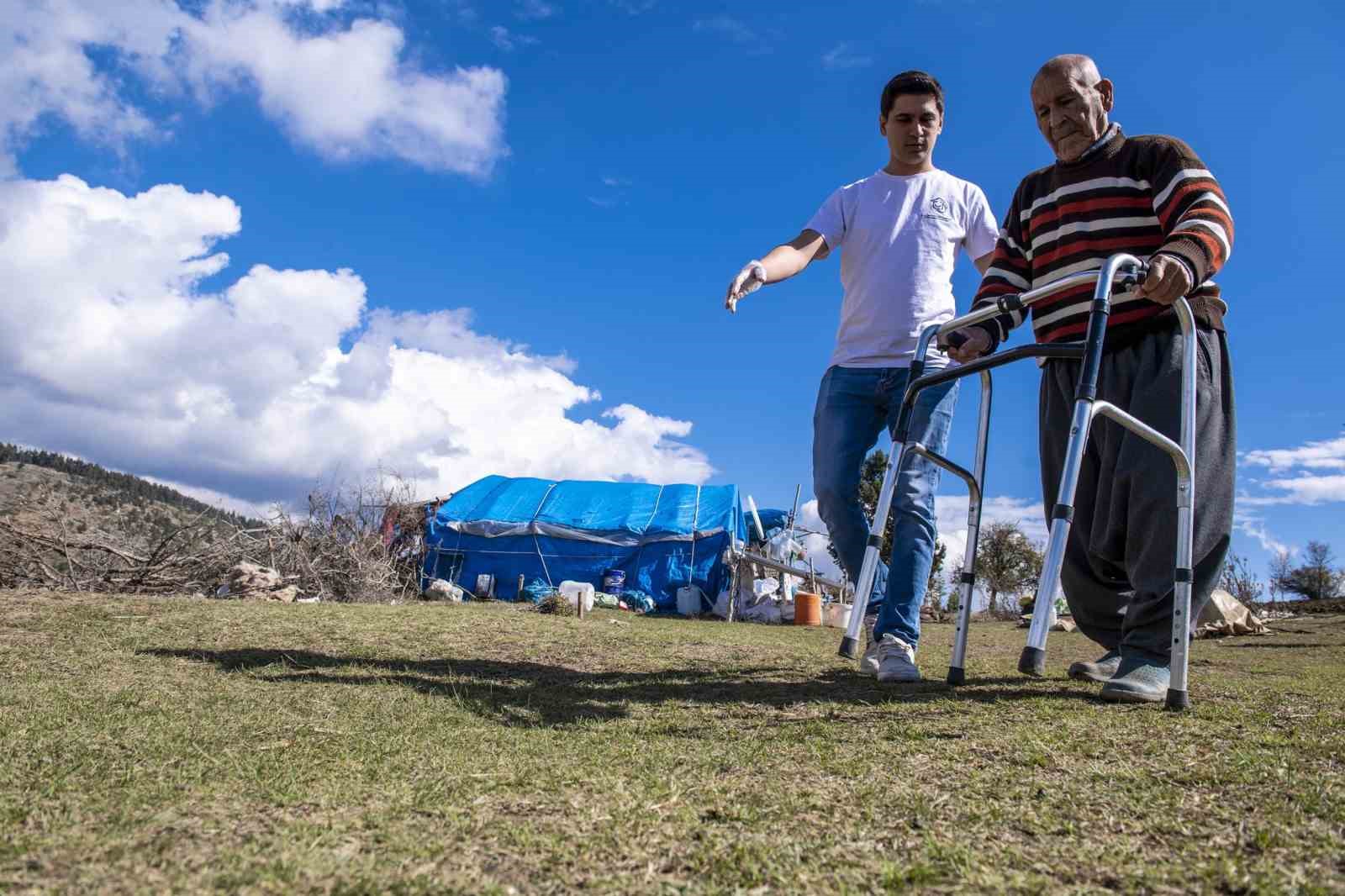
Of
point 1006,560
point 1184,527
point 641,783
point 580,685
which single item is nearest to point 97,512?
point 580,685

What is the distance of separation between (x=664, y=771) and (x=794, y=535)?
1587cm

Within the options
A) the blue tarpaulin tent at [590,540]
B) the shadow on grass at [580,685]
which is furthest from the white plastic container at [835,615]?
the shadow on grass at [580,685]

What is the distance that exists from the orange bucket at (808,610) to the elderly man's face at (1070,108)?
383 inches

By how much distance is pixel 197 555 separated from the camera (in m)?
7.08

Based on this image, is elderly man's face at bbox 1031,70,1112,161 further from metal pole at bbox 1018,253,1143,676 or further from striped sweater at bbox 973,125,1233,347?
metal pole at bbox 1018,253,1143,676

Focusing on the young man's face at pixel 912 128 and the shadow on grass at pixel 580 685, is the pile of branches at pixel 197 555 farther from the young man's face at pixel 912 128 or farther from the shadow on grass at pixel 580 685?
the young man's face at pixel 912 128

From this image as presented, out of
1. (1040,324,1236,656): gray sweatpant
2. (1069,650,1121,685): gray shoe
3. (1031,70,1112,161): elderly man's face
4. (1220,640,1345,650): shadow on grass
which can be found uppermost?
(1031,70,1112,161): elderly man's face

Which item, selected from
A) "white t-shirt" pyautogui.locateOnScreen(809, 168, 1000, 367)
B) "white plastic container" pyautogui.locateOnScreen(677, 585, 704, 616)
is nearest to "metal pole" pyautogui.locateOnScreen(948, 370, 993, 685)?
"white t-shirt" pyautogui.locateOnScreen(809, 168, 1000, 367)

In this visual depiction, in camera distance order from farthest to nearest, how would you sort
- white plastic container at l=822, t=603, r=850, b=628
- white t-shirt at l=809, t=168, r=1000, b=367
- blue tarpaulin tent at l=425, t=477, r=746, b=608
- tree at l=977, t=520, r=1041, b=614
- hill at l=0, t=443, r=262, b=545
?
tree at l=977, t=520, r=1041, b=614, blue tarpaulin tent at l=425, t=477, r=746, b=608, white plastic container at l=822, t=603, r=850, b=628, hill at l=0, t=443, r=262, b=545, white t-shirt at l=809, t=168, r=1000, b=367

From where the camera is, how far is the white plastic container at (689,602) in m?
15.2

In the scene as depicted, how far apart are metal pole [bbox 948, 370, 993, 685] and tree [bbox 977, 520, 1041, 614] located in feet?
68.6

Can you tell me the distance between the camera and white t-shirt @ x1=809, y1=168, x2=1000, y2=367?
10.9ft

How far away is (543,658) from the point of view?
326 centimetres

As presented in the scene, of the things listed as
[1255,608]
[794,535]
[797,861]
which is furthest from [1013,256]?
[794,535]
